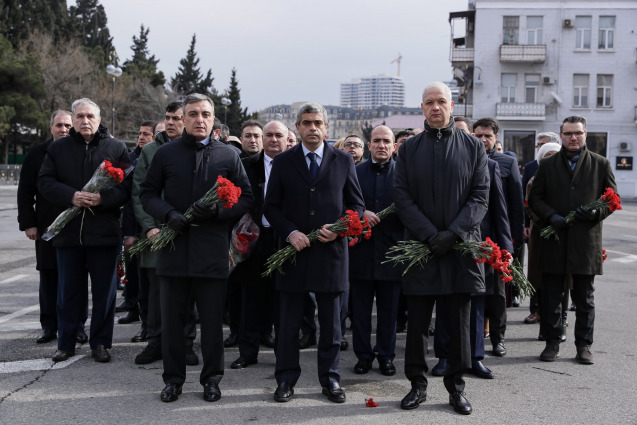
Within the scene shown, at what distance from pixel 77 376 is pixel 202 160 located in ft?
7.03

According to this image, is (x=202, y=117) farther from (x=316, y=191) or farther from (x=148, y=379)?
(x=148, y=379)

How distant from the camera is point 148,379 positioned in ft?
19.2

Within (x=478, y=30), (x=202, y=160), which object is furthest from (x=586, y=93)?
(x=202, y=160)

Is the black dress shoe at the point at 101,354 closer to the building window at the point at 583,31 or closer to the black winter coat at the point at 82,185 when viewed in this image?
the black winter coat at the point at 82,185

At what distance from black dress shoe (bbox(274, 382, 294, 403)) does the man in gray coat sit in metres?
0.87

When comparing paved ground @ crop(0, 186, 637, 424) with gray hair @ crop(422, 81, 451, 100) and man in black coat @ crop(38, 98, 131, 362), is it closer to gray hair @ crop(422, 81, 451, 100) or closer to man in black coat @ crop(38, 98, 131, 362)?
man in black coat @ crop(38, 98, 131, 362)

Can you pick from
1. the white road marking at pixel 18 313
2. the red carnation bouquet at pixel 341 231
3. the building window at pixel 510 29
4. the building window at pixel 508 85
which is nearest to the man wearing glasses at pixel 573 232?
the red carnation bouquet at pixel 341 231

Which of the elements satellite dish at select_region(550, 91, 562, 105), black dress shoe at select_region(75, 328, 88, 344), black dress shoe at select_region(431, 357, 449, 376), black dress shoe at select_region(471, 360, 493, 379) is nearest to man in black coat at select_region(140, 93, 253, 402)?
black dress shoe at select_region(431, 357, 449, 376)

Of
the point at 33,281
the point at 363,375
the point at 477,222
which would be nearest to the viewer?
the point at 477,222

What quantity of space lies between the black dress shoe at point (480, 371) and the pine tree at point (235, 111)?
7257 centimetres

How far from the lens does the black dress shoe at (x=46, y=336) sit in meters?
7.07

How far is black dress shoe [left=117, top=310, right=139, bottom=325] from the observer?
8.29 m

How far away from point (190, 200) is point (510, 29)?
4443 cm

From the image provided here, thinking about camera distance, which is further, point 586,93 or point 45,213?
point 586,93
